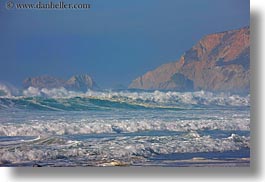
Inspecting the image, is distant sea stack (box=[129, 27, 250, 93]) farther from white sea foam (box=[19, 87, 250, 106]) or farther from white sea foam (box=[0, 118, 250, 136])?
white sea foam (box=[0, 118, 250, 136])

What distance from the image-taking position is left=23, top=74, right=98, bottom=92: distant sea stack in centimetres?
284

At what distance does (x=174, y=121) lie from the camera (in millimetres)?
2861

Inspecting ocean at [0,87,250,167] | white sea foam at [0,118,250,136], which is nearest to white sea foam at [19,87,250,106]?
ocean at [0,87,250,167]

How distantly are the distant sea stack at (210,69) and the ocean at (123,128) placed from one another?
5cm

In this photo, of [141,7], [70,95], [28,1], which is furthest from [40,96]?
[141,7]

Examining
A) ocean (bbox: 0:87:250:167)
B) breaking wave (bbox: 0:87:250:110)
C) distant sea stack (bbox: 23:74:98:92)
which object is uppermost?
distant sea stack (bbox: 23:74:98:92)

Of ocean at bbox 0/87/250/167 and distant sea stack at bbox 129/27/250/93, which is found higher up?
distant sea stack at bbox 129/27/250/93

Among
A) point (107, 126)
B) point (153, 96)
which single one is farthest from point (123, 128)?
point (153, 96)

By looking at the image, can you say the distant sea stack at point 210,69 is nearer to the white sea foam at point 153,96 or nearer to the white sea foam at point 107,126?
the white sea foam at point 153,96

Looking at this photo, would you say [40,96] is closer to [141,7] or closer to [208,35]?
[141,7]

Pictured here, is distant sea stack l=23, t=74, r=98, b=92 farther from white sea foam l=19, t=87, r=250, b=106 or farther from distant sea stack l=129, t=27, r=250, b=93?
distant sea stack l=129, t=27, r=250, b=93

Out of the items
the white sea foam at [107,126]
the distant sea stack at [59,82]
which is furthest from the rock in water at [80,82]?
the white sea foam at [107,126]

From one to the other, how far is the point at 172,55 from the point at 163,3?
0.87 feet

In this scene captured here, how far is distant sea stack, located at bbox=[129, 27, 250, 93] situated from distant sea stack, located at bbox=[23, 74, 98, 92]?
230mm
